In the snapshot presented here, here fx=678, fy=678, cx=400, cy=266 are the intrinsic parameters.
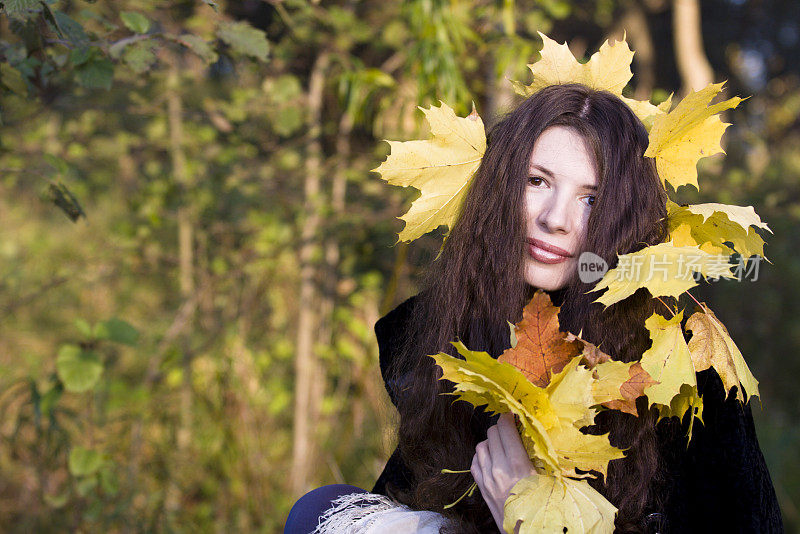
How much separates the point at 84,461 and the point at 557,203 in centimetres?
173

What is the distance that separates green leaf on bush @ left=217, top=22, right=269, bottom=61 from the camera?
1.50 meters

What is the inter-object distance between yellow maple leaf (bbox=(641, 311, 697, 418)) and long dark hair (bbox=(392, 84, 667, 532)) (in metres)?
0.09

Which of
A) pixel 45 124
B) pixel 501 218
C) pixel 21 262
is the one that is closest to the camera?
pixel 501 218

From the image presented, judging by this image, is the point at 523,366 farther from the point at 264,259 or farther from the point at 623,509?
the point at 264,259

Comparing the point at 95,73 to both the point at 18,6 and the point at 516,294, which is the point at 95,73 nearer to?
the point at 18,6

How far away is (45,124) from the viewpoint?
3055 mm

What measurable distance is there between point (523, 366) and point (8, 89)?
1181 millimetres

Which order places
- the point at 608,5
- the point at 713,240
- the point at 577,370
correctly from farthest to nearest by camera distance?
the point at 608,5 → the point at 713,240 → the point at 577,370

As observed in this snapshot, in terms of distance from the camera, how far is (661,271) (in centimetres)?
106

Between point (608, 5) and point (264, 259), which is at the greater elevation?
point (608, 5)

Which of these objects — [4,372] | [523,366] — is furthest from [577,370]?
[4,372]

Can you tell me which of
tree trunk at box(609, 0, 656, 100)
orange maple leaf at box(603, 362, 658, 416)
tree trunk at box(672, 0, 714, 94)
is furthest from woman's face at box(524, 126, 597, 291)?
tree trunk at box(609, 0, 656, 100)

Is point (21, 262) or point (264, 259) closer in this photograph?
point (264, 259)

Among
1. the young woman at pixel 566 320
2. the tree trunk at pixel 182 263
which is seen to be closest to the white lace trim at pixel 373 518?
the young woman at pixel 566 320
